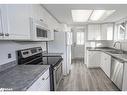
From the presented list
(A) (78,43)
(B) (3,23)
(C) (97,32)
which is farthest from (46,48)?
(A) (78,43)

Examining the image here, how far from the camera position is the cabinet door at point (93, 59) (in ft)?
14.7

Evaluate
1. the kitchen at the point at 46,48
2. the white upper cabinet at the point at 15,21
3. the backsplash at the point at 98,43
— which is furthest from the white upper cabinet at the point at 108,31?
the white upper cabinet at the point at 15,21

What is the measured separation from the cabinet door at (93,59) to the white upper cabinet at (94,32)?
94 centimetres

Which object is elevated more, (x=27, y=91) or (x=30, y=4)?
(x=30, y=4)

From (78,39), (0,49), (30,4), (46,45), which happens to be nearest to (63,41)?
(46,45)

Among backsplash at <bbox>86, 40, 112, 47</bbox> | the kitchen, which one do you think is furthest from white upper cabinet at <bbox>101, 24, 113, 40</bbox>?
backsplash at <bbox>86, 40, 112, 47</bbox>

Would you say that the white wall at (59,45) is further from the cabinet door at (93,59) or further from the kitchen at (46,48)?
the cabinet door at (93,59)

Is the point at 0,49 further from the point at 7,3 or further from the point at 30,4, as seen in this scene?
the point at 30,4

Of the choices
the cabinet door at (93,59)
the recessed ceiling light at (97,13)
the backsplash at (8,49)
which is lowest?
the cabinet door at (93,59)

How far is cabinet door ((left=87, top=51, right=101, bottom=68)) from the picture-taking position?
4.48 metres

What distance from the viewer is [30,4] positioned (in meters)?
1.67

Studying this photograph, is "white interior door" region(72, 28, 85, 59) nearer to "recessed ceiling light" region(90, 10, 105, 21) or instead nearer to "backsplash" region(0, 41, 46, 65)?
"recessed ceiling light" region(90, 10, 105, 21)

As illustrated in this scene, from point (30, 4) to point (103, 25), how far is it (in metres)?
4.04

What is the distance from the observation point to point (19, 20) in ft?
4.57
